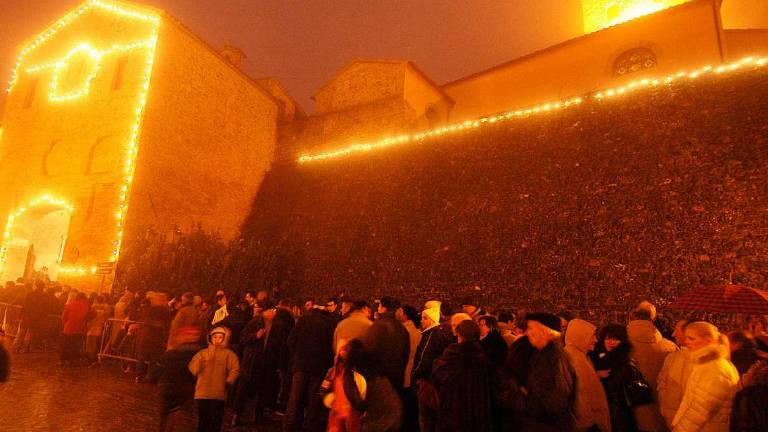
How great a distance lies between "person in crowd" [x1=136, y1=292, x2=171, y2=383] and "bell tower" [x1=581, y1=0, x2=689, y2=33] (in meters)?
28.9

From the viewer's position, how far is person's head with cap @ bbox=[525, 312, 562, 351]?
359cm

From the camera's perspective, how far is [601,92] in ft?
44.8

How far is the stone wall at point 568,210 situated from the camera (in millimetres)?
10156

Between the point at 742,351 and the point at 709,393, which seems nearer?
→ the point at 709,393

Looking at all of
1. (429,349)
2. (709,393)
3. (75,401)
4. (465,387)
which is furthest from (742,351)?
(75,401)

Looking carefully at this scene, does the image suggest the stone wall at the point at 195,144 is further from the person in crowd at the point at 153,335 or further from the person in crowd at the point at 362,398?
the person in crowd at the point at 362,398

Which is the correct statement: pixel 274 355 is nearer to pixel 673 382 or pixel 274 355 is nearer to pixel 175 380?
pixel 175 380

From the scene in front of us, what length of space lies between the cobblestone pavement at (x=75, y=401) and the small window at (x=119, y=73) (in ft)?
41.2

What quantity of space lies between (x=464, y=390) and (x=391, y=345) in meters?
1.47

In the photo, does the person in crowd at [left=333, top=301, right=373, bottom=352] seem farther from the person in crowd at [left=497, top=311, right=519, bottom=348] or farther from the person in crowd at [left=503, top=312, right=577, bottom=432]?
the person in crowd at [left=503, top=312, right=577, bottom=432]

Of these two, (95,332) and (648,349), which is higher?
(648,349)

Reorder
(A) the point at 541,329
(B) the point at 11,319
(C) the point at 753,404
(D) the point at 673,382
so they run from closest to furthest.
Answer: (C) the point at 753,404, (A) the point at 541,329, (D) the point at 673,382, (B) the point at 11,319

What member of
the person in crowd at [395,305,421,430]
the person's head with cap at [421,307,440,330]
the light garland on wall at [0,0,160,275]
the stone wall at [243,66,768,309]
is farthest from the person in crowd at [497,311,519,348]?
the light garland on wall at [0,0,160,275]

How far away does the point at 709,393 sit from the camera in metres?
3.37
